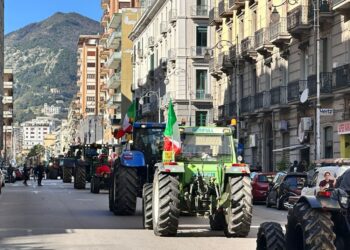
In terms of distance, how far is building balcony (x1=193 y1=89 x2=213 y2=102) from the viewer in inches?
2888

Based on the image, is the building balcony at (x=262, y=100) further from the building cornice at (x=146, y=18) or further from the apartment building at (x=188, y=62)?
the building cornice at (x=146, y=18)

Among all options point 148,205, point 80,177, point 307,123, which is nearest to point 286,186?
point 148,205

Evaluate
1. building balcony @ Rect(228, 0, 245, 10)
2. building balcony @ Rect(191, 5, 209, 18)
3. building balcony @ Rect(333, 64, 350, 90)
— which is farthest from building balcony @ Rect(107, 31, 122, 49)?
building balcony @ Rect(333, 64, 350, 90)

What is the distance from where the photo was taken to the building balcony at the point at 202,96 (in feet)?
241

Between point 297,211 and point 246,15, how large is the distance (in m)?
44.0

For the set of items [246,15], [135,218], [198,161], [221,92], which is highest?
[246,15]

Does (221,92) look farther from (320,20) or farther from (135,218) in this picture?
(135,218)

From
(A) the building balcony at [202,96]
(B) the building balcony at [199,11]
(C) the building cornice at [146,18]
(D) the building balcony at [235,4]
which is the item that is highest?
(C) the building cornice at [146,18]

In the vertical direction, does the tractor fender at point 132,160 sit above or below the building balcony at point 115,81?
below

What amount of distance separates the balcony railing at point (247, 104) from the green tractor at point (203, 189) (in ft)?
105

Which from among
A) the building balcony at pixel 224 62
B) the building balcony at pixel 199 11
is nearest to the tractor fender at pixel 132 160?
the building balcony at pixel 224 62

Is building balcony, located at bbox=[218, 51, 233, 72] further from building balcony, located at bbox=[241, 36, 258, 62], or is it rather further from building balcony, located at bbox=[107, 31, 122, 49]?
building balcony, located at bbox=[107, 31, 122, 49]

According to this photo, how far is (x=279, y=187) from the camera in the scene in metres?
28.5

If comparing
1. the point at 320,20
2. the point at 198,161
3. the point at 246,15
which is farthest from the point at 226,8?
the point at 198,161
